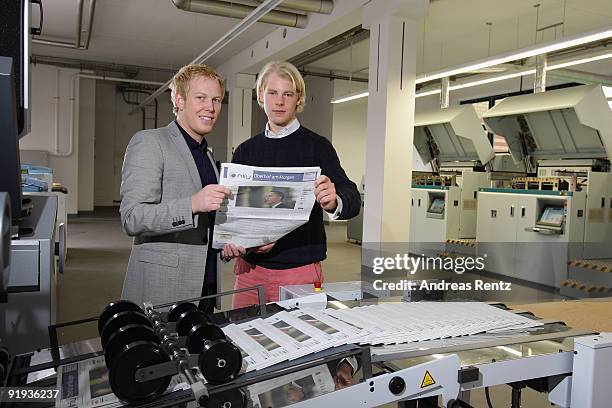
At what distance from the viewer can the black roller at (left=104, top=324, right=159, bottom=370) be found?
35.0 inches

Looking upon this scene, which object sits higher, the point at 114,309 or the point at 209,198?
the point at 209,198

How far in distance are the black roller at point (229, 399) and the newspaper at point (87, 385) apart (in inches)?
2.8

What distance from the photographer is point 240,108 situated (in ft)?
32.0

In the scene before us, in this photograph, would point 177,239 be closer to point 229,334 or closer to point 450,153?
point 229,334

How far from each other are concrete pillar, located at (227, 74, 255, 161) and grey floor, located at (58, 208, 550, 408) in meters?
2.69

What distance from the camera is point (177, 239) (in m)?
1.59

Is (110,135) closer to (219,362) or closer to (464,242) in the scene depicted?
(464,242)

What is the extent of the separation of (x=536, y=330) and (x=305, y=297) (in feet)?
2.14

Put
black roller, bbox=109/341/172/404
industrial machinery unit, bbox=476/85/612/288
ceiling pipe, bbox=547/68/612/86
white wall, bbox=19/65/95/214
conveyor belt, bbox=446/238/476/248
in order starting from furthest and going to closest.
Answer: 1. white wall, bbox=19/65/95/214
2. ceiling pipe, bbox=547/68/612/86
3. conveyor belt, bbox=446/238/476/248
4. industrial machinery unit, bbox=476/85/612/288
5. black roller, bbox=109/341/172/404

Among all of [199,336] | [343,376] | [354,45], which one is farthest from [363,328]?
[354,45]

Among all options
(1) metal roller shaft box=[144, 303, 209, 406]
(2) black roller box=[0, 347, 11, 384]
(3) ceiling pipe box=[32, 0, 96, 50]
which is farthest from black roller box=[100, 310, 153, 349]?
(3) ceiling pipe box=[32, 0, 96, 50]

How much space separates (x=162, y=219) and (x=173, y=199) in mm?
115

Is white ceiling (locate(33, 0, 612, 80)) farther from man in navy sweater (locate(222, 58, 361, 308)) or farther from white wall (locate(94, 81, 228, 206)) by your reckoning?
man in navy sweater (locate(222, 58, 361, 308))

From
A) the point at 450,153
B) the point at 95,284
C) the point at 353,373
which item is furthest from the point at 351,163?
the point at 353,373
